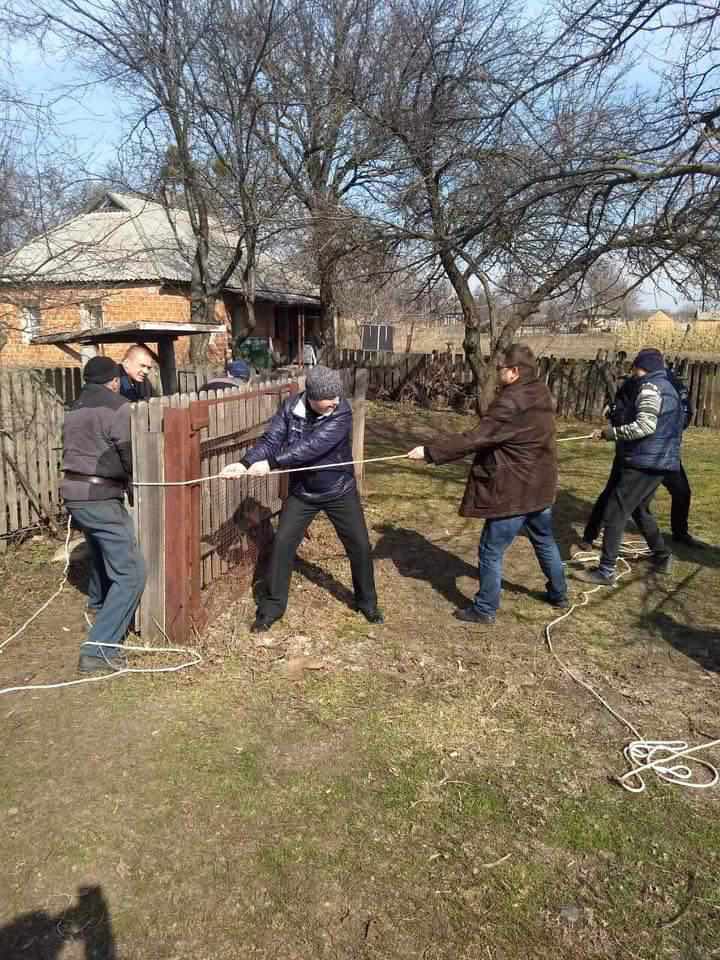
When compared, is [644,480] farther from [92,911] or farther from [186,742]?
[92,911]

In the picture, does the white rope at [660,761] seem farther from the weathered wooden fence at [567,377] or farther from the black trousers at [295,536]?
the weathered wooden fence at [567,377]

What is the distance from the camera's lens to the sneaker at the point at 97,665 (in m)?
4.19

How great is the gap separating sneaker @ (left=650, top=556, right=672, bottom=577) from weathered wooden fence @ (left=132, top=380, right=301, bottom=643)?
372cm

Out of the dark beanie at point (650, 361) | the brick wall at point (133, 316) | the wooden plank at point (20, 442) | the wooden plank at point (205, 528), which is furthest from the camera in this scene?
the brick wall at point (133, 316)

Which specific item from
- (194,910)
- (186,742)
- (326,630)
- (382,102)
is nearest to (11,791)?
(186,742)

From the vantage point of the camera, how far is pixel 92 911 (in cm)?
255

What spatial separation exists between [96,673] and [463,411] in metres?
13.6

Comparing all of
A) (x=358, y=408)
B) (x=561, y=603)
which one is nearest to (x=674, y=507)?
(x=561, y=603)

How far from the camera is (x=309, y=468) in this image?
4512 millimetres

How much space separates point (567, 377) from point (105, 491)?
46.7 ft

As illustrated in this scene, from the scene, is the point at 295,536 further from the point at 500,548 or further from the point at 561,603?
the point at 561,603

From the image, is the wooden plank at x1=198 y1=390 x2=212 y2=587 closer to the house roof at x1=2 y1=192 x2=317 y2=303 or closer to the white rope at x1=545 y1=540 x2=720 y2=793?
the white rope at x1=545 y1=540 x2=720 y2=793

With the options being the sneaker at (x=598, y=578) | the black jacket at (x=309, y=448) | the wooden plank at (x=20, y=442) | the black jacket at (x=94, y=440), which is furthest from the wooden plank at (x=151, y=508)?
the sneaker at (x=598, y=578)

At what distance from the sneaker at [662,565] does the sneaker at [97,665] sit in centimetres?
Answer: 454
